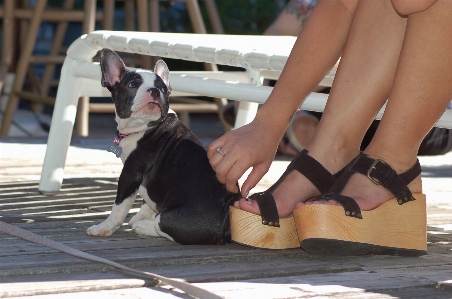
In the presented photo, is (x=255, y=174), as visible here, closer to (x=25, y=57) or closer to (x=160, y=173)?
(x=160, y=173)

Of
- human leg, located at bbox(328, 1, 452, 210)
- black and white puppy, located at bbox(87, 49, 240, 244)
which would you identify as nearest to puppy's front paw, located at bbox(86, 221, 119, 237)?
black and white puppy, located at bbox(87, 49, 240, 244)

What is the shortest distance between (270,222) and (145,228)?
331 millimetres

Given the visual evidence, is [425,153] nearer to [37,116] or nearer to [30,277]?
[37,116]

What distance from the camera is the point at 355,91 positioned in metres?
1.84

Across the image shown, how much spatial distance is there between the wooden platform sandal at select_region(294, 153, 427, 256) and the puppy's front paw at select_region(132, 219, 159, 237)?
383 millimetres

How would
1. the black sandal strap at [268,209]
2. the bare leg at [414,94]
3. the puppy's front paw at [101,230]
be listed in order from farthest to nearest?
the puppy's front paw at [101,230], the black sandal strap at [268,209], the bare leg at [414,94]

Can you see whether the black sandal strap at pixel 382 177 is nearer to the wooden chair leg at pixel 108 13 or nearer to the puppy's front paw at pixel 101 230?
the puppy's front paw at pixel 101 230

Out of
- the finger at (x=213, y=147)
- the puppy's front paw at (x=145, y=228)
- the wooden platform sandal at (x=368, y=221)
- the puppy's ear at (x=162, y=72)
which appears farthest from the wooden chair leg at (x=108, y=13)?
the wooden platform sandal at (x=368, y=221)

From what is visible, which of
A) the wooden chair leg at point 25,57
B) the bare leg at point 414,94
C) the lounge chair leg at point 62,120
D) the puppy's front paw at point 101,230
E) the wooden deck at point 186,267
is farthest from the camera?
the wooden chair leg at point 25,57

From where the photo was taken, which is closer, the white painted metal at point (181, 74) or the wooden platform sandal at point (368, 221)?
the wooden platform sandal at point (368, 221)

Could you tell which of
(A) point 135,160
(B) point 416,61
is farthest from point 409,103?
(A) point 135,160

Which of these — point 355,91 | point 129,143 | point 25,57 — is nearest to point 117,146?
point 129,143

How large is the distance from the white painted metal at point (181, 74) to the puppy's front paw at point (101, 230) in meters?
0.51

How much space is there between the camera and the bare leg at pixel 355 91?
1836 millimetres
